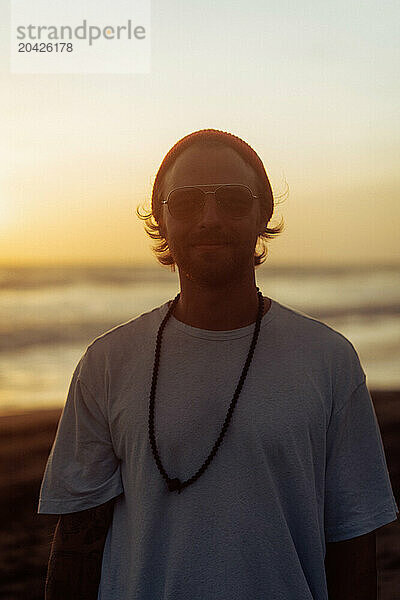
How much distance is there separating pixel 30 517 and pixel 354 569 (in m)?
3.78

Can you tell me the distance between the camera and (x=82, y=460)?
1.75 metres

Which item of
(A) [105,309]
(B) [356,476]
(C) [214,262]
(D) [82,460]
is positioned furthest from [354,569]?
(A) [105,309]

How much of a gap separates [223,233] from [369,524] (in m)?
0.78

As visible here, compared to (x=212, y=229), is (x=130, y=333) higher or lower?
lower

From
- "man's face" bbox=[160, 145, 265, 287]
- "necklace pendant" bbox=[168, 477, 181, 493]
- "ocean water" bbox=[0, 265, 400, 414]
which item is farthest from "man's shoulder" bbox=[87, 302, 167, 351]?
"ocean water" bbox=[0, 265, 400, 414]

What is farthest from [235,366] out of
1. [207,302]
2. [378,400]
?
[378,400]

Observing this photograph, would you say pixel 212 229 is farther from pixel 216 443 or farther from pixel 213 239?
pixel 216 443

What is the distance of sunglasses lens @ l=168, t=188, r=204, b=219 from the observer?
1.73 meters

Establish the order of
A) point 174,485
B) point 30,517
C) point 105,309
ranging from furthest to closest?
point 105,309 < point 30,517 < point 174,485

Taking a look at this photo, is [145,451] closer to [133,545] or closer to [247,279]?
[133,545]

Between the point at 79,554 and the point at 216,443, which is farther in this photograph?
the point at 79,554

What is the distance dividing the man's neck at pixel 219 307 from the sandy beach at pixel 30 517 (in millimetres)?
2916

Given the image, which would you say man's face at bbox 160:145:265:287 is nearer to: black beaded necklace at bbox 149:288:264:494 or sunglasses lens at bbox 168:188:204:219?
sunglasses lens at bbox 168:188:204:219

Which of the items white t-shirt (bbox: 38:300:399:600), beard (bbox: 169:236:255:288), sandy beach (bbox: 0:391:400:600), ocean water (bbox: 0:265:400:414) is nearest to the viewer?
white t-shirt (bbox: 38:300:399:600)
